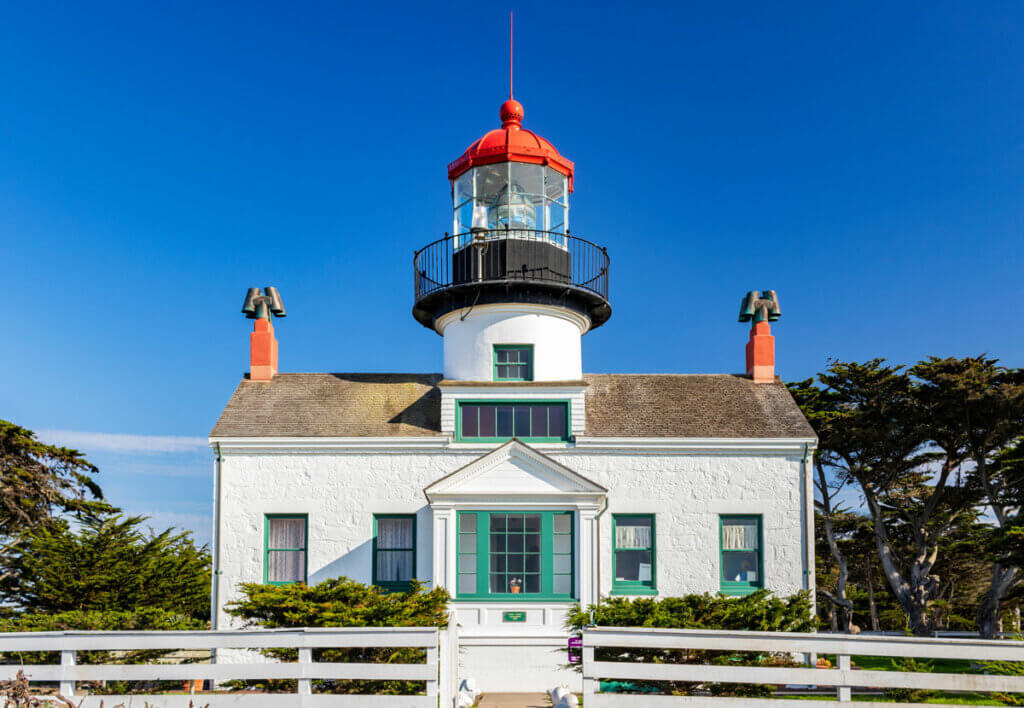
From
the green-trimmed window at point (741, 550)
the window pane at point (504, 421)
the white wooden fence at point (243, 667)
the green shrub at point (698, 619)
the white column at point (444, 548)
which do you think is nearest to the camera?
the white wooden fence at point (243, 667)

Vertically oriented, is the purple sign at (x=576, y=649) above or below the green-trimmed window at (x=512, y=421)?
below

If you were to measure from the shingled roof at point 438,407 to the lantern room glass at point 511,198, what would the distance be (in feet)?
12.2

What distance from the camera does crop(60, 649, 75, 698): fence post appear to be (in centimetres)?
879

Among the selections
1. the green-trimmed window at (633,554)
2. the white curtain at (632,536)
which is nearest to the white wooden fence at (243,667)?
the green-trimmed window at (633,554)

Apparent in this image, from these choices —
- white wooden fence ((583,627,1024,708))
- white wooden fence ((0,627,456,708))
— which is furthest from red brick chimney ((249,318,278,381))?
white wooden fence ((583,627,1024,708))

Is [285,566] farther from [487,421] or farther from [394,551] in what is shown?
[487,421]

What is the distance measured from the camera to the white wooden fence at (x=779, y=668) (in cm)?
868

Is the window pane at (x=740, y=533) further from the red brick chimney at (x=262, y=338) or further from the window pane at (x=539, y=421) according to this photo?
the red brick chimney at (x=262, y=338)

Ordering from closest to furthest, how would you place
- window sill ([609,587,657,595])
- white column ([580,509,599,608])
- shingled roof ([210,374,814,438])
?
white column ([580,509,599,608])
window sill ([609,587,657,595])
shingled roof ([210,374,814,438])

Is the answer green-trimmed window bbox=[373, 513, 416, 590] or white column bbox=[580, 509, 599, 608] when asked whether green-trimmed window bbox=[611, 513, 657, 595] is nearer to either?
white column bbox=[580, 509, 599, 608]

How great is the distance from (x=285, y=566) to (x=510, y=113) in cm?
1155

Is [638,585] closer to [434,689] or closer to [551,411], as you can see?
[551,411]

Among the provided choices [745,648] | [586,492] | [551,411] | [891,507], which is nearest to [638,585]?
[586,492]

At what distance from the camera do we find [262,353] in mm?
21016
